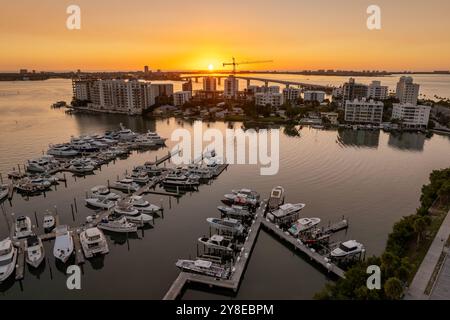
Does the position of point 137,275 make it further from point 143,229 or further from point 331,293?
point 331,293

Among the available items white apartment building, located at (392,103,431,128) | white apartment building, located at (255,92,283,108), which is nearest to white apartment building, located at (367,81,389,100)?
white apartment building, located at (255,92,283,108)

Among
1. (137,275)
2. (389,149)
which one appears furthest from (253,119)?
(137,275)

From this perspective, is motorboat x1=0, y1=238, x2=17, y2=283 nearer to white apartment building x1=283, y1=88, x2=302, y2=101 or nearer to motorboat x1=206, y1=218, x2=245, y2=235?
motorboat x1=206, y1=218, x2=245, y2=235

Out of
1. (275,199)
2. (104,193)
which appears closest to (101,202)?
(104,193)

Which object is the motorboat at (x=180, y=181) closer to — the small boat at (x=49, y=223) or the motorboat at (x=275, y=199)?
the motorboat at (x=275, y=199)

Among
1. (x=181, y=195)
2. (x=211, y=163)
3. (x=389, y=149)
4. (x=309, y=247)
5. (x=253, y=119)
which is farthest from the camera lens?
(x=253, y=119)

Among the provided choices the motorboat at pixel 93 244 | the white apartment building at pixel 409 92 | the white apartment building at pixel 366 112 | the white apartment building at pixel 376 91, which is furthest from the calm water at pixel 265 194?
the white apartment building at pixel 376 91
